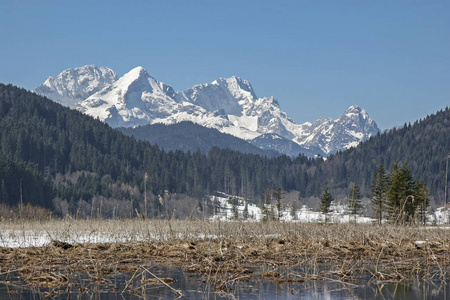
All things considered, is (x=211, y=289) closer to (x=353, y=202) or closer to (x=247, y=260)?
(x=247, y=260)

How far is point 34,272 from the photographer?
14.5 m

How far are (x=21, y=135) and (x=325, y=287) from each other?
198m

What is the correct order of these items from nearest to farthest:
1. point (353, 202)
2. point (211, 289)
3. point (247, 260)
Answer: point (211, 289) → point (247, 260) → point (353, 202)

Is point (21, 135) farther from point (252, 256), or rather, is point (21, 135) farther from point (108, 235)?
point (252, 256)

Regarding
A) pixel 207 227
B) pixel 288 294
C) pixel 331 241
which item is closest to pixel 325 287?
pixel 288 294

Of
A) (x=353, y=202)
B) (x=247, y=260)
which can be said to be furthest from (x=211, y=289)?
(x=353, y=202)

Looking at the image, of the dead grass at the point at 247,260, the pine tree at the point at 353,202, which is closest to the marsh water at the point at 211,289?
the dead grass at the point at 247,260

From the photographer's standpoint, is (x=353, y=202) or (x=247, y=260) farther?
(x=353, y=202)

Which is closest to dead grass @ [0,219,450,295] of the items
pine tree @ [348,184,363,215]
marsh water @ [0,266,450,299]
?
marsh water @ [0,266,450,299]

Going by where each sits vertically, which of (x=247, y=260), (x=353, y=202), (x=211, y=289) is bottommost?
(x=211, y=289)

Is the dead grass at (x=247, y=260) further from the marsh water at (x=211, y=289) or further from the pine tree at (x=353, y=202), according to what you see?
the pine tree at (x=353, y=202)

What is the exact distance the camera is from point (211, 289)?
13164 millimetres

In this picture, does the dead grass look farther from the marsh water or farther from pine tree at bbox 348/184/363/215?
pine tree at bbox 348/184/363/215

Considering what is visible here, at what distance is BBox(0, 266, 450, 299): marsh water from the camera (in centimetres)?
1235
